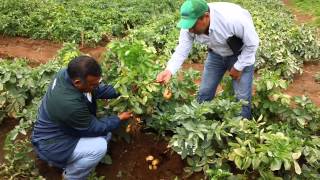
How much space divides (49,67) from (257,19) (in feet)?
17.1

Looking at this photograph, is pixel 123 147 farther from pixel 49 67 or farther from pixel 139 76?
pixel 49 67

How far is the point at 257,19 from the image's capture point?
28.1 feet

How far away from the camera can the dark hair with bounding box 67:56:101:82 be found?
3230 millimetres

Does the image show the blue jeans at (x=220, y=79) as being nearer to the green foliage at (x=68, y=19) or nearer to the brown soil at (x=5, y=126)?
the brown soil at (x=5, y=126)

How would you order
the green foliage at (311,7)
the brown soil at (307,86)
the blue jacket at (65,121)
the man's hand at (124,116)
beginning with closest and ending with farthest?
1. the blue jacket at (65,121)
2. the man's hand at (124,116)
3. the brown soil at (307,86)
4. the green foliage at (311,7)

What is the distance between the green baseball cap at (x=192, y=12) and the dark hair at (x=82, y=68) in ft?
2.51

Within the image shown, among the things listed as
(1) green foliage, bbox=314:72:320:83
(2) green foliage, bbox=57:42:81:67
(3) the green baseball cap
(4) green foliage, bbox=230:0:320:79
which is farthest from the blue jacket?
(1) green foliage, bbox=314:72:320:83

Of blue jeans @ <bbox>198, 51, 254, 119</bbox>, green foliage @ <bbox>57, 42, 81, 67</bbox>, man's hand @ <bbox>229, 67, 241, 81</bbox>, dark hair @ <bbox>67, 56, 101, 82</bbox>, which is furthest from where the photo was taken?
green foliage @ <bbox>57, 42, 81, 67</bbox>

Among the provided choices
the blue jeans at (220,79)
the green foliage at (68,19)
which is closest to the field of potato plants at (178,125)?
the blue jeans at (220,79)

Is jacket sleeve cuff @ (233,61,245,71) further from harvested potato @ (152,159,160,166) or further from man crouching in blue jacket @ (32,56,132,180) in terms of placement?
harvested potato @ (152,159,160,166)

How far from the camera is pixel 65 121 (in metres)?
3.39

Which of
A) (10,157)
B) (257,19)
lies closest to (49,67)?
(10,157)

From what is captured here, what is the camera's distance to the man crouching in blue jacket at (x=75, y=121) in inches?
130

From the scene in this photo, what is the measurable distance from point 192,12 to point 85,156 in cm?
139
